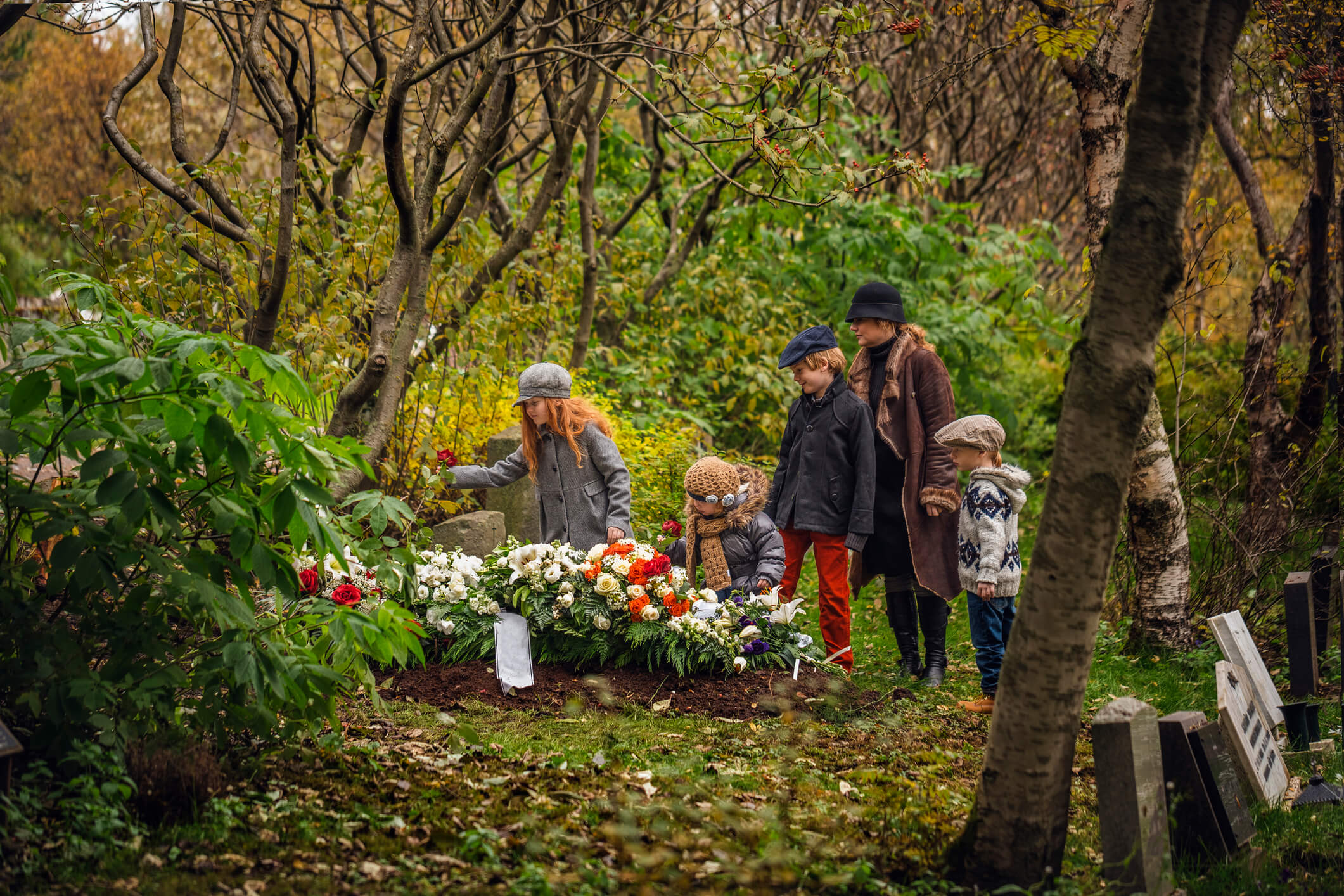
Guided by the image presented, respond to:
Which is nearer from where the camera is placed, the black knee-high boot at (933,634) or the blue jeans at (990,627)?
the blue jeans at (990,627)

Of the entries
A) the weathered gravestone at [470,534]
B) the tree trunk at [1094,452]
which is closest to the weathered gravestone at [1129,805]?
the tree trunk at [1094,452]

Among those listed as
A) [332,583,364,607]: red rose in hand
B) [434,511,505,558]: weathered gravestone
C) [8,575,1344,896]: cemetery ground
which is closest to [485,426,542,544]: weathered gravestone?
[434,511,505,558]: weathered gravestone

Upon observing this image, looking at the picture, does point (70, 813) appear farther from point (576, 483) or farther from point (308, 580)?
point (576, 483)

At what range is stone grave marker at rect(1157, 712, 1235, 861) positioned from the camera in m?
2.95

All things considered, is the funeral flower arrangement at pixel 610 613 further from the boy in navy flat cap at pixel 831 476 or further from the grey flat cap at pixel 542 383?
the grey flat cap at pixel 542 383

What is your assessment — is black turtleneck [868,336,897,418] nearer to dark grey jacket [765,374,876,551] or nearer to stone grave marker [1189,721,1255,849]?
dark grey jacket [765,374,876,551]

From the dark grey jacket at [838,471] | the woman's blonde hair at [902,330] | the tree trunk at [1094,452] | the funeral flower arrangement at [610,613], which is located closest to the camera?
the tree trunk at [1094,452]

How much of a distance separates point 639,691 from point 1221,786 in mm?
2556

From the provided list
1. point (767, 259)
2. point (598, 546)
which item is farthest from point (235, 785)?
point (767, 259)

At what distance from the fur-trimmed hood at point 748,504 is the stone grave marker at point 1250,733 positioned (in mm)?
2461

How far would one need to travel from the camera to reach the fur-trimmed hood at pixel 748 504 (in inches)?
214

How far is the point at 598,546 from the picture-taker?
5.22 meters

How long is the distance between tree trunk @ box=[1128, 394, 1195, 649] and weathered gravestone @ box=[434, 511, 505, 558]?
4061mm

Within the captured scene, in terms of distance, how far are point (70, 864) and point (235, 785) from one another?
2.02ft
